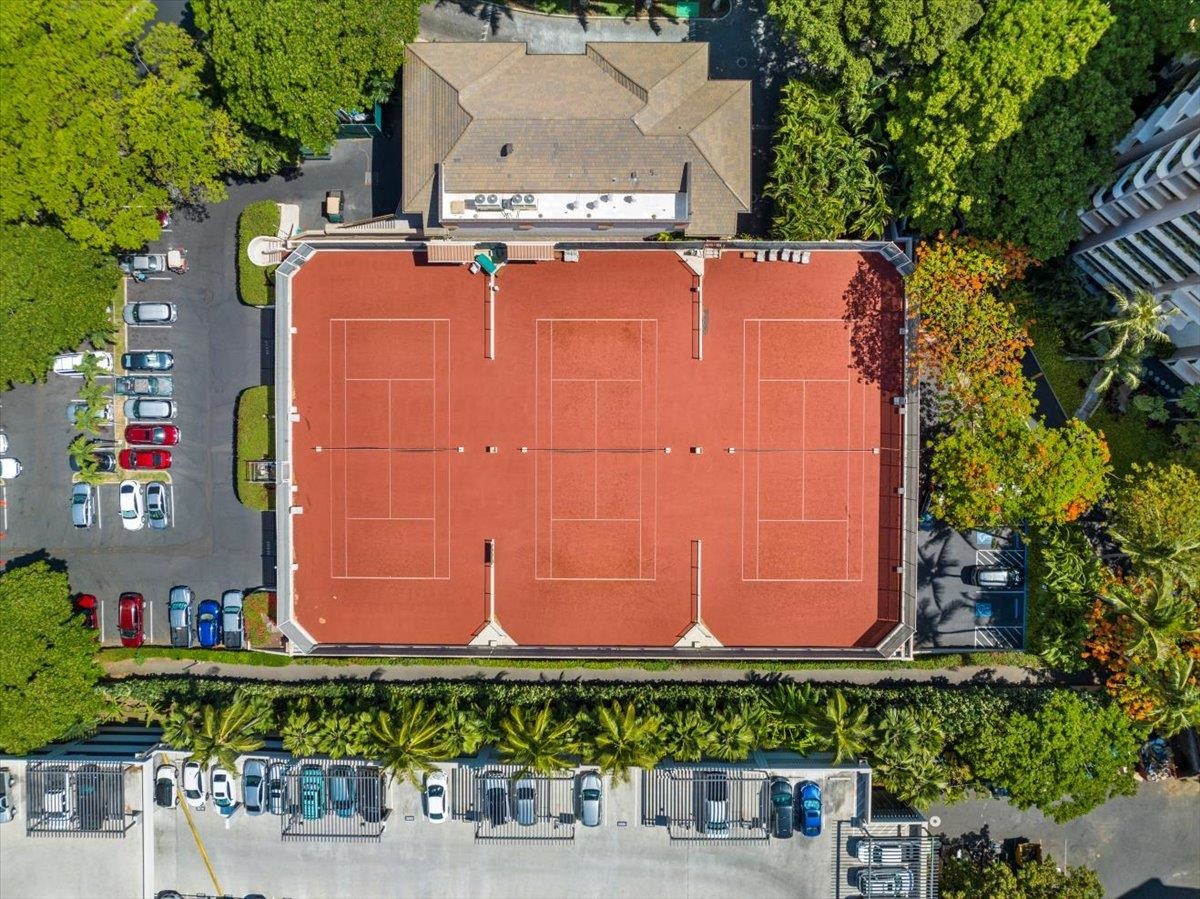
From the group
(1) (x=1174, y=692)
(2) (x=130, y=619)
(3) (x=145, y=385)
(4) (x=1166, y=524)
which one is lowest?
(1) (x=1174, y=692)

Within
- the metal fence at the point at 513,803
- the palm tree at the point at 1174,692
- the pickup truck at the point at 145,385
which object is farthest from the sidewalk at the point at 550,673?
the pickup truck at the point at 145,385

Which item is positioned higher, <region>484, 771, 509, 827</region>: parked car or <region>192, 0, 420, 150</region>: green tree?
<region>192, 0, 420, 150</region>: green tree

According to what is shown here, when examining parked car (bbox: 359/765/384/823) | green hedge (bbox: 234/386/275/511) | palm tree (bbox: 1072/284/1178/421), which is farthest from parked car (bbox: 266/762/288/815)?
palm tree (bbox: 1072/284/1178/421)

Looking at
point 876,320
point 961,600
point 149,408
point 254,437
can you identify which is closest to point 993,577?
point 961,600

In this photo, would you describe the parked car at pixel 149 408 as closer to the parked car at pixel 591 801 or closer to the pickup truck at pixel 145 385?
the pickup truck at pixel 145 385

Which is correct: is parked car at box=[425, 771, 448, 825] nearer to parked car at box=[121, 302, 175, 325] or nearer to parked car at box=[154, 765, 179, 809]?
parked car at box=[154, 765, 179, 809]

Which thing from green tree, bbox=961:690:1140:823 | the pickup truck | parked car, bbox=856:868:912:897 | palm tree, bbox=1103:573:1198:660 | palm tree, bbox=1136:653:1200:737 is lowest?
parked car, bbox=856:868:912:897

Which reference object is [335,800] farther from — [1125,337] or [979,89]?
[979,89]

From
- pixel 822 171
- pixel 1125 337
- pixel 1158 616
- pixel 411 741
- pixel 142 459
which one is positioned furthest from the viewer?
pixel 142 459
